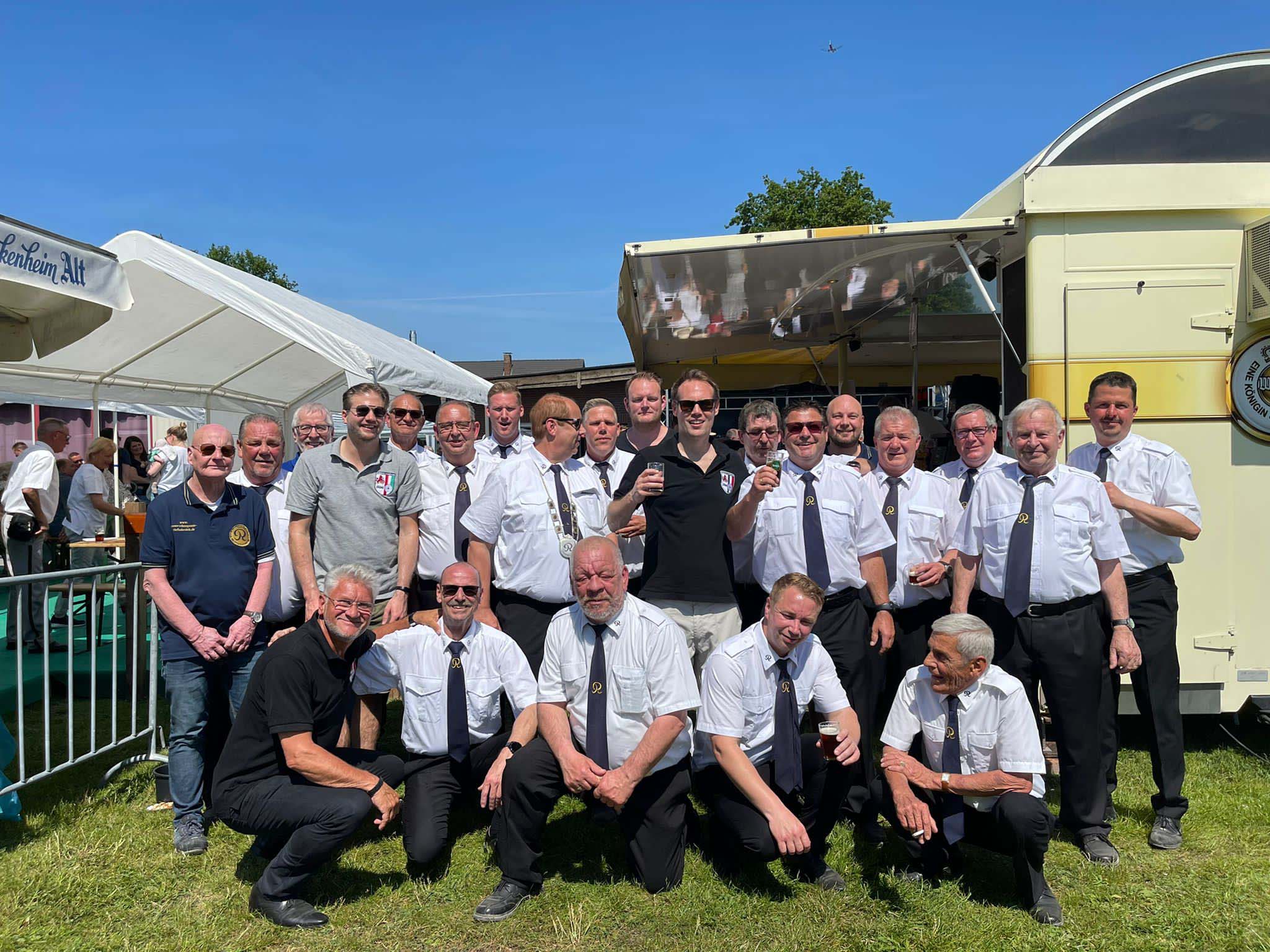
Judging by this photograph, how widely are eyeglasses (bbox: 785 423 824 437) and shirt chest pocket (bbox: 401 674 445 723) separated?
6.19ft

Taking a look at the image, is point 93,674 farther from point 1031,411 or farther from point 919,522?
point 1031,411

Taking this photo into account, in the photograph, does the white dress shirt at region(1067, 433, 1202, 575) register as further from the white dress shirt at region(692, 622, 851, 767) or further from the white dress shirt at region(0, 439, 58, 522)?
the white dress shirt at region(0, 439, 58, 522)

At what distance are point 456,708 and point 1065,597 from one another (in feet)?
8.34

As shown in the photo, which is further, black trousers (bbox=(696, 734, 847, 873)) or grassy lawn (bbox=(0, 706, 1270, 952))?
black trousers (bbox=(696, 734, 847, 873))

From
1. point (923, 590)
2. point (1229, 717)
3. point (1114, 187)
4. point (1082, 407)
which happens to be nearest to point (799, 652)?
point (923, 590)

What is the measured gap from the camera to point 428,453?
16.6ft

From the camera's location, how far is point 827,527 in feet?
12.5

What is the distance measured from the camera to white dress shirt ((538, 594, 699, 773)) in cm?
336

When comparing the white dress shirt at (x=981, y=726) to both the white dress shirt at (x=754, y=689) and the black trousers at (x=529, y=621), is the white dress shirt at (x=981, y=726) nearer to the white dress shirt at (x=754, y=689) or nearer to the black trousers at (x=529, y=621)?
the white dress shirt at (x=754, y=689)

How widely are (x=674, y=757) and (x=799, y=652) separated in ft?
2.12

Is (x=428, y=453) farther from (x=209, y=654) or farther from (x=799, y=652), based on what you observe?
(x=799, y=652)

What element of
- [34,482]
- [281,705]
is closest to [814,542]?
[281,705]

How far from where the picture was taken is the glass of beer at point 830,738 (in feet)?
10.9

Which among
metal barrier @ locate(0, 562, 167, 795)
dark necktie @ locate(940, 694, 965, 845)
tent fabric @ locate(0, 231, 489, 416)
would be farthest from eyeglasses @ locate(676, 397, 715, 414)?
tent fabric @ locate(0, 231, 489, 416)
